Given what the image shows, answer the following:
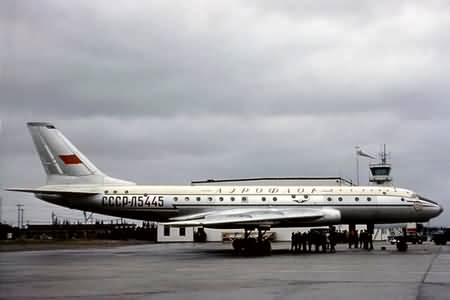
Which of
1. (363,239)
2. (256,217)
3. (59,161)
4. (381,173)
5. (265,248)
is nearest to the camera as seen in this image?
(265,248)

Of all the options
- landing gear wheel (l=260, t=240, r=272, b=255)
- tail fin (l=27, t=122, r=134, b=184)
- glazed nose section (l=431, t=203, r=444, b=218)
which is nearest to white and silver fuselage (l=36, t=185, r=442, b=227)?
tail fin (l=27, t=122, r=134, b=184)

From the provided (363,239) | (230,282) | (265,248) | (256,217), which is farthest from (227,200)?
(230,282)

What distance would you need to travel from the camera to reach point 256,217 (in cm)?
2880

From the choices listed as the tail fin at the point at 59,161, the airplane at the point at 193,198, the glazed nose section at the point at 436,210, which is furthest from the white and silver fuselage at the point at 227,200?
the glazed nose section at the point at 436,210

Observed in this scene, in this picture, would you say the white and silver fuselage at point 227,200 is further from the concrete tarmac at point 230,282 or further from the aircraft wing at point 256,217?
the concrete tarmac at point 230,282

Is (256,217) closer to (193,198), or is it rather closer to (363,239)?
(193,198)

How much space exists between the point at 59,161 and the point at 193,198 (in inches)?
290

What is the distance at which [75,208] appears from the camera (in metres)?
31.8

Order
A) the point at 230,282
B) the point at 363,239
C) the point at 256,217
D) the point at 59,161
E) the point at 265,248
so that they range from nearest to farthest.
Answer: the point at 230,282, the point at 265,248, the point at 256,217, the point at 59,161, the point at 363,239

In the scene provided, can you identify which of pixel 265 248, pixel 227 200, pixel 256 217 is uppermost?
pixel 227 200

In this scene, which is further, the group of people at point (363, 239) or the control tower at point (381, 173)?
the control tower at point (381, 173)

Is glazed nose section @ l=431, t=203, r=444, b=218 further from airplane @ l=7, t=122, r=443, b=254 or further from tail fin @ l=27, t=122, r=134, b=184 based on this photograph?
tail fin @ l=27, t=122, r=134, b=184

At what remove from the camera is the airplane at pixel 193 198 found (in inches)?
1227

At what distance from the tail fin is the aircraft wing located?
16.2 feet
